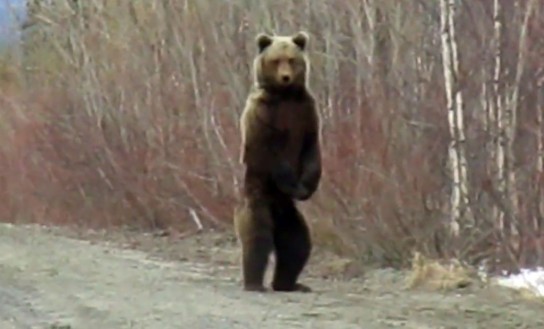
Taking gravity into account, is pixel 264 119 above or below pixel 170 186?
above

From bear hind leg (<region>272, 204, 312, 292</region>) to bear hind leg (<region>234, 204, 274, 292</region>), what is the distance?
0.14 metres

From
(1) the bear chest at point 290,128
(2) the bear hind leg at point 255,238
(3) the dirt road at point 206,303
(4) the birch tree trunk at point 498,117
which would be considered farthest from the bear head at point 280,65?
(4) the birch tree trunk at point 498,117

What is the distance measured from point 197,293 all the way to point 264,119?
1.42 metres

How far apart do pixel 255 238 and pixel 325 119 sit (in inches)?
285

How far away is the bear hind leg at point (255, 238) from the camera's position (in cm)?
1141

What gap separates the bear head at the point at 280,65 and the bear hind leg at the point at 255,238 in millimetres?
948

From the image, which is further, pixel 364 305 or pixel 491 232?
pixel 491 232

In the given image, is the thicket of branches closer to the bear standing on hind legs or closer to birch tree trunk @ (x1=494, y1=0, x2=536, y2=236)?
birch tree trunk @ (x1=494, y1=0, x2=536, y2=236)

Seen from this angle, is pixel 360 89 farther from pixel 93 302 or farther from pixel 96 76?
pixel 96 76

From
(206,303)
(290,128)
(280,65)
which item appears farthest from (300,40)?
(206,303)

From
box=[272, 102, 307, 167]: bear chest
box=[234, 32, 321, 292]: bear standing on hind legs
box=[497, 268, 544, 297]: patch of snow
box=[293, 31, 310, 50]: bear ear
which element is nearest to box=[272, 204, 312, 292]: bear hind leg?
box=[234, 32, 321, 292]: bear standing on hind legs

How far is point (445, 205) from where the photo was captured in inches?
613

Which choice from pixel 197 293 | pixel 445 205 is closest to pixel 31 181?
pixel 445 205

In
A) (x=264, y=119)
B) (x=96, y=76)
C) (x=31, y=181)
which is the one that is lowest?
(x=31, y=181)
